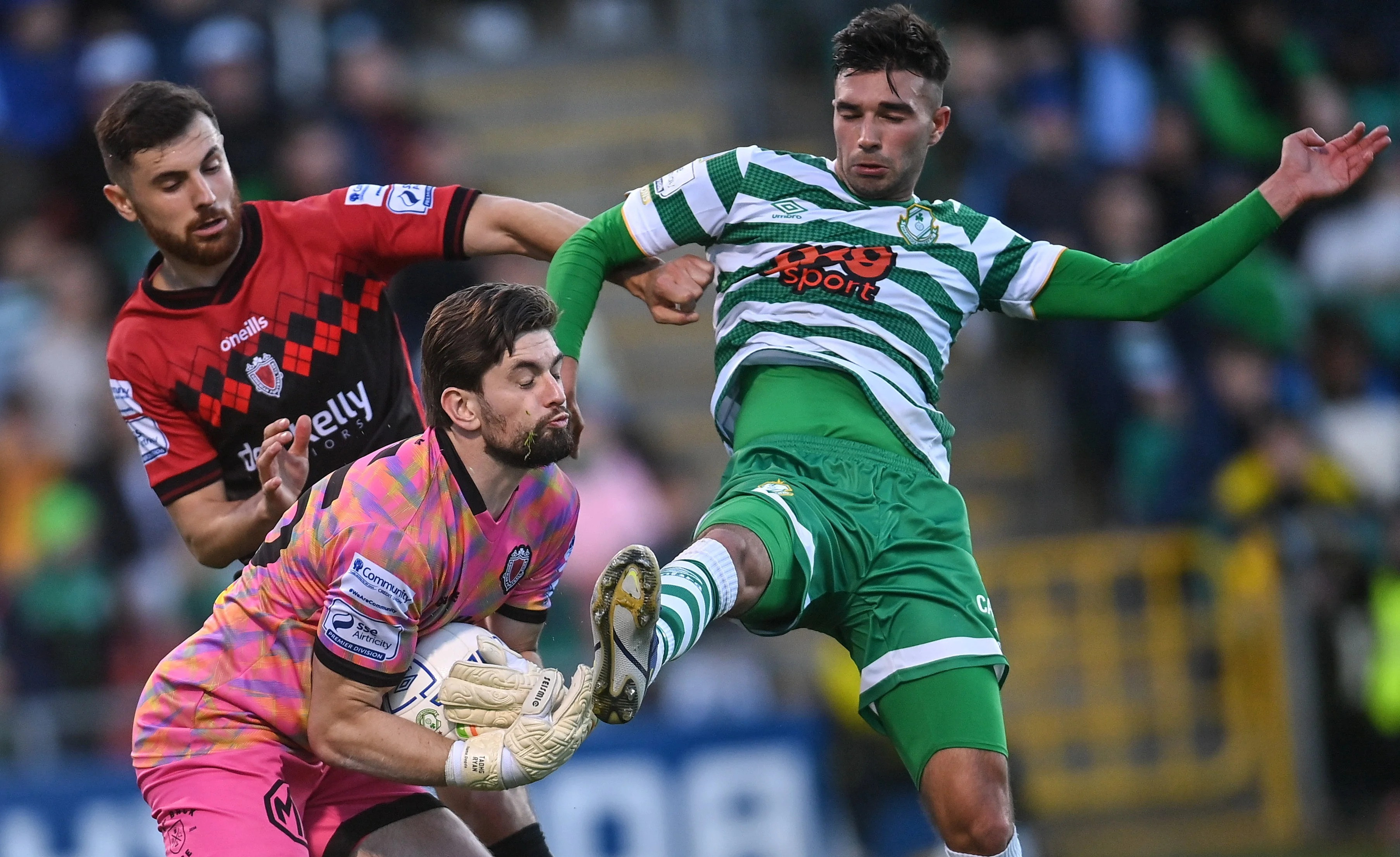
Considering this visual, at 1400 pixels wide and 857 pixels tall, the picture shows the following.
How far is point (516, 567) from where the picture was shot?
16.6 feet

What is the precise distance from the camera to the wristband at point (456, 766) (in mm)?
4613

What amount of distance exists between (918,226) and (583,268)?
3.12 feet

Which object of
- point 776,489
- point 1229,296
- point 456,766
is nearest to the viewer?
point 456,766

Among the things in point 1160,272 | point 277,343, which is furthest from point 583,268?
point 1160,272

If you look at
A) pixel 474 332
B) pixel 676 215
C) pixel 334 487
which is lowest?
pixel 334 487

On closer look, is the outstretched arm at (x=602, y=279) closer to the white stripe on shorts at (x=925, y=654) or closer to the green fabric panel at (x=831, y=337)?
the green fabric panel at (x=831, y=337)

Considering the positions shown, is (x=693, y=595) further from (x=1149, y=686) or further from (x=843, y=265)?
(x=1149, y=686)

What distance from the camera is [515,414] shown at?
4.74 m

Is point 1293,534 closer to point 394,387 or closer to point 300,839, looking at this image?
point 394,387

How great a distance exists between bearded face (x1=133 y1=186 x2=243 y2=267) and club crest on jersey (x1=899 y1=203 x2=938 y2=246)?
1.89 metres

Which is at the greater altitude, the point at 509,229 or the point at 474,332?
the point at 509,229

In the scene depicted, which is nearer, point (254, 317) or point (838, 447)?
point (838, 447)

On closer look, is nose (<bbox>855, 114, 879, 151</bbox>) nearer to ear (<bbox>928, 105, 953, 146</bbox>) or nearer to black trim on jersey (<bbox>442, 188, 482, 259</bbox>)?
ear (<bbox>928, 105, 953, 146</bbox>)

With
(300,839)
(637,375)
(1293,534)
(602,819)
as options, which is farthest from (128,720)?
(1293,534)
